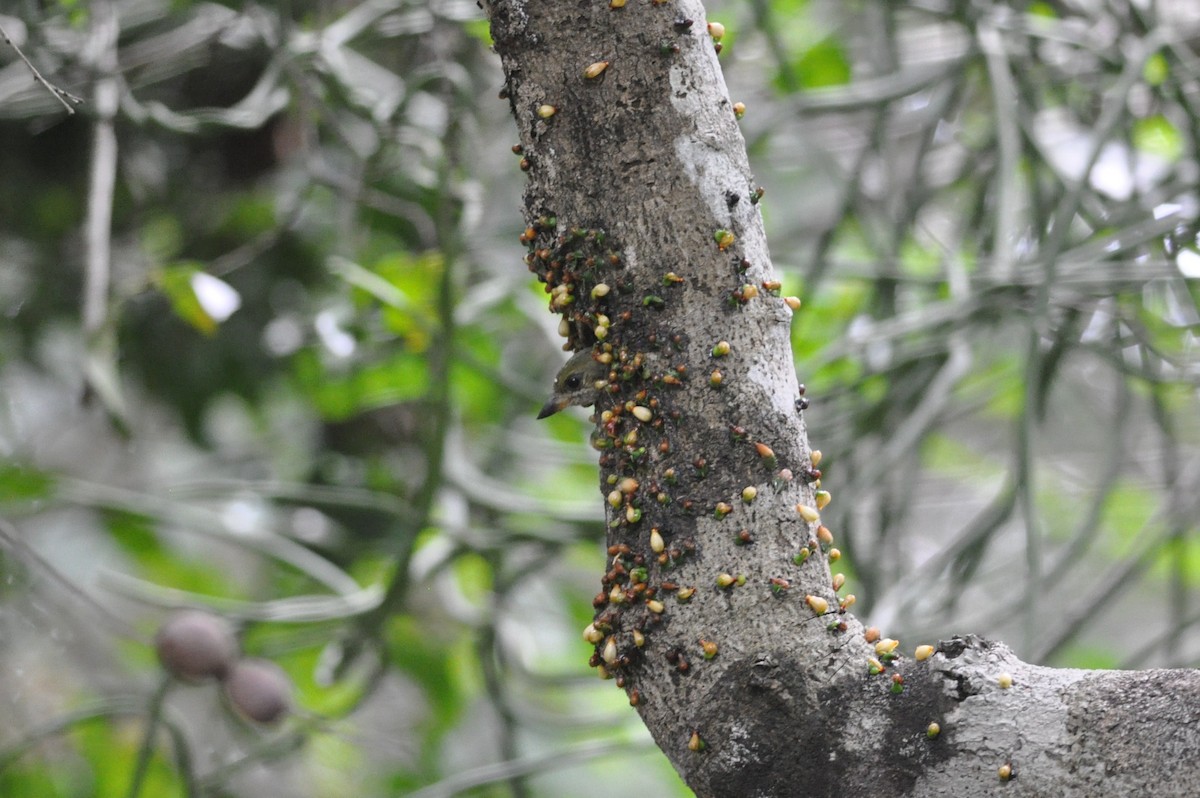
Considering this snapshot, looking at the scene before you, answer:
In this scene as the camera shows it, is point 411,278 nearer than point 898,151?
Yes

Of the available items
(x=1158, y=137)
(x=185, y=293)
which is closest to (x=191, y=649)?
(x=185, y=293)

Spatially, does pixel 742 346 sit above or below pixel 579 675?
below

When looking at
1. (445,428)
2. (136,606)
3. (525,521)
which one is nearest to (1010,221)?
(445,428)

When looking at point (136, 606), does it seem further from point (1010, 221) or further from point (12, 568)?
point (1010, 221)

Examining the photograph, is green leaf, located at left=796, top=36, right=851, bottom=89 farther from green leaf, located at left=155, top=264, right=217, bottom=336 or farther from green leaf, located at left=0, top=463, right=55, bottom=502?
green leaf, located at left=0, top=463, right=55, bottom=502

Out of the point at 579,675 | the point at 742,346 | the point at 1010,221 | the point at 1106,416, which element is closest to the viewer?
the point at 742,346

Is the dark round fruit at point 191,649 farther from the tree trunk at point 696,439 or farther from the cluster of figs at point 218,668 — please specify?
the tree trunk at point 696,439

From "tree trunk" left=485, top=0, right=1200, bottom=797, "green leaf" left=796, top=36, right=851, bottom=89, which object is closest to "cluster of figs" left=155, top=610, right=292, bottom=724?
"tree trunk" left=485, top=0, right=1200, bottom=797

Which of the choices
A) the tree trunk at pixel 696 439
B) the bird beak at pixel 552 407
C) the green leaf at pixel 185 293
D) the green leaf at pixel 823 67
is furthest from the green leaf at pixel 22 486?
the green leaf at pixel 823 67
